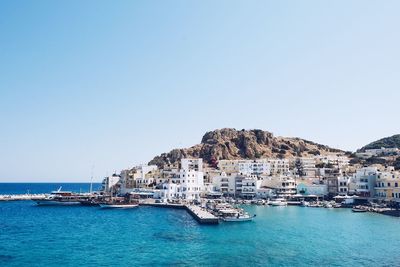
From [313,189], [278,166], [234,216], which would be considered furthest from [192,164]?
[234,216]

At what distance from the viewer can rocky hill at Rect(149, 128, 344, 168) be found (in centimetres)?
14462

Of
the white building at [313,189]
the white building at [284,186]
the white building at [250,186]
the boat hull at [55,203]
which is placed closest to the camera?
the boat hull at [55,203]

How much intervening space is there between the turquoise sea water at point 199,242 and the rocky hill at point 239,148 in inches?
3151

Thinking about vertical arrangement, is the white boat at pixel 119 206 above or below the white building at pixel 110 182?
below

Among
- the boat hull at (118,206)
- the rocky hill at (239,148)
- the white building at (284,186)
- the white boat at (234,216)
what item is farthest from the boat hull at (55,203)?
the white building at (284,186)

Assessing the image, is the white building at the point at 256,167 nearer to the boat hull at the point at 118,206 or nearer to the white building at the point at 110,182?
the white building at the point at 110,182

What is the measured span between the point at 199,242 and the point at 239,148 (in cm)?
11585

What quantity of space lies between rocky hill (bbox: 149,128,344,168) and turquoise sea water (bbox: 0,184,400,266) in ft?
263

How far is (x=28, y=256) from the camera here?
35.9 m

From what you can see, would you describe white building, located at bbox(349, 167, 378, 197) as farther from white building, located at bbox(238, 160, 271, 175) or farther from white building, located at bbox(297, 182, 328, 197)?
white building, located at bbox(238, 160, 271, 175)

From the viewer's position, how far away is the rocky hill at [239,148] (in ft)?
474

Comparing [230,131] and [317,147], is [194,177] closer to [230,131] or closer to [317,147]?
[230,131]

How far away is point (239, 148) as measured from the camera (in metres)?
156

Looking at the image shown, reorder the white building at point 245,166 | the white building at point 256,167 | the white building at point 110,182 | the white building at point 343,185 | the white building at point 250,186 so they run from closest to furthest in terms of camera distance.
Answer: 1. the white building at point 343,185
2. the white building at point 250,186
3. the white building at point 110,182
4. the white building at point 256,167
5. the white building at point 245,166
